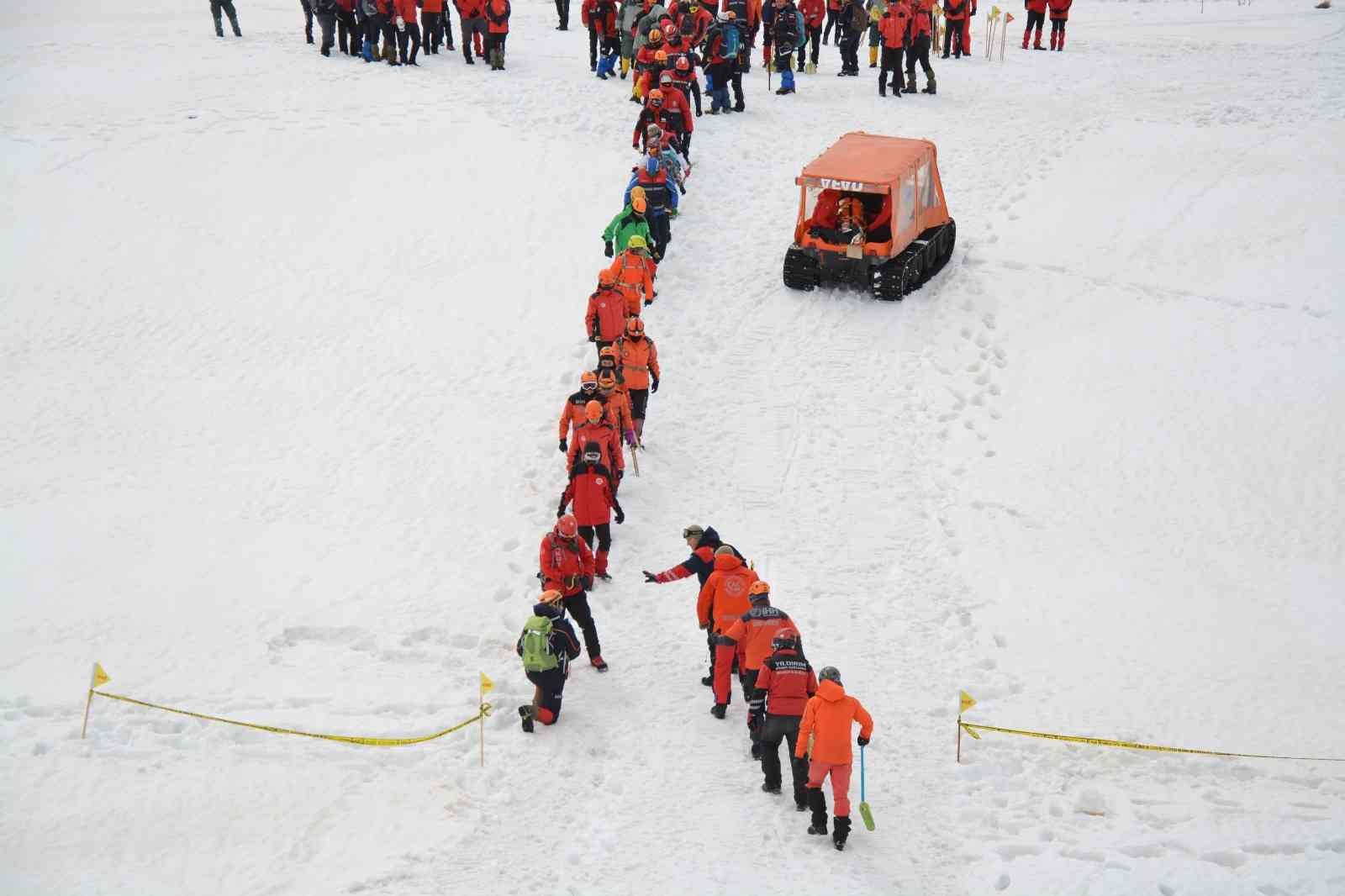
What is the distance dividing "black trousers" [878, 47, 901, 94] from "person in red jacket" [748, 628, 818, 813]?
1657 cm

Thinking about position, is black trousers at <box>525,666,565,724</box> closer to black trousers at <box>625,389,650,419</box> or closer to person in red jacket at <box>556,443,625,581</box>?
person in red jacket at <box>556,443,625,581</box>

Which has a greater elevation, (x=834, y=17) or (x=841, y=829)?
(x=834, y=17)

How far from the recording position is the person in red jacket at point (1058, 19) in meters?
26.9

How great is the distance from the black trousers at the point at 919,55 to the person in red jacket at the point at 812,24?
2.27 meters

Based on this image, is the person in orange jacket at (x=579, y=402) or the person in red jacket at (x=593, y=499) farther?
the person in orange jacket at (x=579, y=402)

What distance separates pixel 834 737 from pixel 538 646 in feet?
8.18

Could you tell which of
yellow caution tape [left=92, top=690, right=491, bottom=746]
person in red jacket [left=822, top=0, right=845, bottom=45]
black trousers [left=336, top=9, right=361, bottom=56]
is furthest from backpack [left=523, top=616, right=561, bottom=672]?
person in red jacket [left=822, top=0, right=845, bottom=45]

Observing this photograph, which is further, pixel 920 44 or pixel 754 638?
pixel 920 44

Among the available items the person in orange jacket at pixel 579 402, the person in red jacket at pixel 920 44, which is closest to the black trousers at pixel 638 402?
the person in orange jacket at pixel 579 402

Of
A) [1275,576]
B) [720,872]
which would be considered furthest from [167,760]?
[1275,576]

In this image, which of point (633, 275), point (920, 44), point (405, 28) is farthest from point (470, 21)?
point (633, 275)

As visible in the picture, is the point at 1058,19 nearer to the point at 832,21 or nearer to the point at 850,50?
the point at 832,21

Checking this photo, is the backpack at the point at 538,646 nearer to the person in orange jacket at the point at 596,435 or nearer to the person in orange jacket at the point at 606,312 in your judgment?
the person in orange jacket at the point at 596,435

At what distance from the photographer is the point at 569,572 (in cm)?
1052
